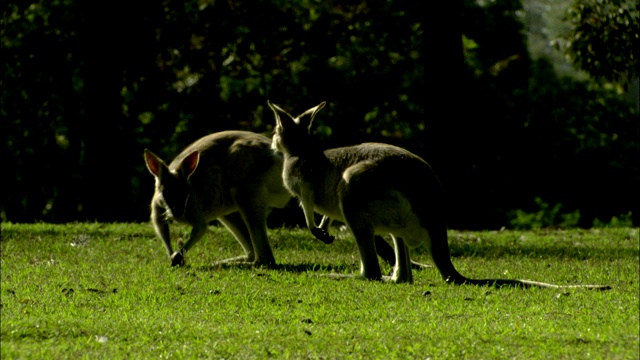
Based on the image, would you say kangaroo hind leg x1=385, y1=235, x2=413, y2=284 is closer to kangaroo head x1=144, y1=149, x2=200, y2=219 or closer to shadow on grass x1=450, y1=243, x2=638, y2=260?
kangaroo head x1=144, y1=149, x2=200, y2=219

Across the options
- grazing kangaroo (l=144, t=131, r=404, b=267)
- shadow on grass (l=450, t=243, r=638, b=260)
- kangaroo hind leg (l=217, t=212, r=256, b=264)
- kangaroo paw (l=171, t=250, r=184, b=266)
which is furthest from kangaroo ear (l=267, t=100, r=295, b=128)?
shadow on grass (l=450, t=243, r=638, b=260)

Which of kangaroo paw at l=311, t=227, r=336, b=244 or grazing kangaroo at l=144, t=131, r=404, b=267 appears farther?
grazing kangaroo at l=144, t=131, r=404, b=267

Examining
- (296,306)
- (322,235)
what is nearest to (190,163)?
(322,235)

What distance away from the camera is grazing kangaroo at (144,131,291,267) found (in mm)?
12383

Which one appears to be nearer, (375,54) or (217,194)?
(217,194)

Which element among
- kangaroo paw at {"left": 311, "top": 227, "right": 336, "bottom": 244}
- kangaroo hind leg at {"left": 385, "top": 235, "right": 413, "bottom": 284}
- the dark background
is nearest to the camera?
kangaroo hind leg at {"left": 385, "top": 235, "right": 413, "bottom": 284}

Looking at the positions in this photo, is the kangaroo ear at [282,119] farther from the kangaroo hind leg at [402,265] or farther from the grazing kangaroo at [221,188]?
the kangaroo hind leg at [402,265]

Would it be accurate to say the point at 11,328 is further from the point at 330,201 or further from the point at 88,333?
the point at 330,201

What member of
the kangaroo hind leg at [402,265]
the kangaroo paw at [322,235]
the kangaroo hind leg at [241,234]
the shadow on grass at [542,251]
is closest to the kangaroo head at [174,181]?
the kangaroo hind leg at [241,234]

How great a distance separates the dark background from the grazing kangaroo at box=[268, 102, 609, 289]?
9.01 meters

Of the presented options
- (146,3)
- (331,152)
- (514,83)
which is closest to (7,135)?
(146,3)

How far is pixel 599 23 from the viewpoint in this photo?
19031 mm

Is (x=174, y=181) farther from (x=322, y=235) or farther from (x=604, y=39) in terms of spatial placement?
(x=604, y=39)

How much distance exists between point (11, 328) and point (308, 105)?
60.4 feet
